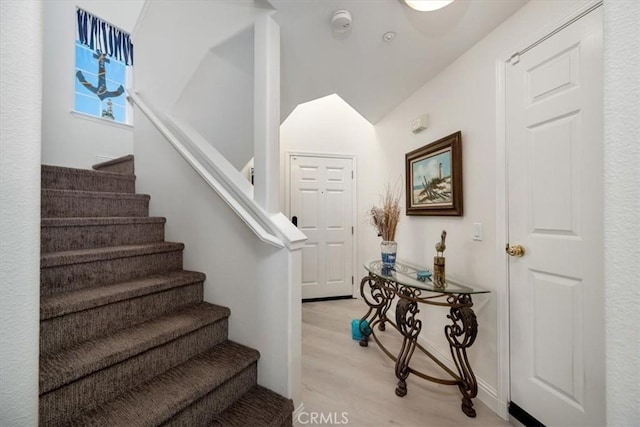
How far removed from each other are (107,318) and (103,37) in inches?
157

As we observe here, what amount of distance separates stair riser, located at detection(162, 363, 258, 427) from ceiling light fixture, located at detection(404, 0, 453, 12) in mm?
2303

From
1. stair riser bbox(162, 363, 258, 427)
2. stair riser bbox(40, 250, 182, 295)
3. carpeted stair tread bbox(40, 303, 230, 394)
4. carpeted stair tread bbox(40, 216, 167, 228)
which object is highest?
carpeted stair tread bbox(40, 216, 167, 228)

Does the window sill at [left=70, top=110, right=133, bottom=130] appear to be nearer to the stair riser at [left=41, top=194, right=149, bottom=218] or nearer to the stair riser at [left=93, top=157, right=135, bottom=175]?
the stair riser at [left=93, top=157, right=135, bottom=175]

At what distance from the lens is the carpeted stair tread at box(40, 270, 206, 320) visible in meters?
1.08

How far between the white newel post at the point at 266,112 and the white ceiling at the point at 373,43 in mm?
167

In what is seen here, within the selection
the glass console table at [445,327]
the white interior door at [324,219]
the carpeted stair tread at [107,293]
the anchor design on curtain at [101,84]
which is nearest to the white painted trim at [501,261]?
the glass console table at [445,327]

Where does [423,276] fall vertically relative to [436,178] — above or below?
below

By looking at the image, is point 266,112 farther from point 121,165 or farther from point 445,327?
point 121,165

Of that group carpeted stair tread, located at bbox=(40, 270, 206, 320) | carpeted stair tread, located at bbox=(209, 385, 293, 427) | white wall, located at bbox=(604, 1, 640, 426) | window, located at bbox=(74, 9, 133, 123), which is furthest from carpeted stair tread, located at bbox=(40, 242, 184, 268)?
window, located at bbox=(74, 9, 133, 123)

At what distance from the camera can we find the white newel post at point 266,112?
1.50 m

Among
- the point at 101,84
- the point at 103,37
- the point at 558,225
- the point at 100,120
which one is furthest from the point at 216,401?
the point at 103,37

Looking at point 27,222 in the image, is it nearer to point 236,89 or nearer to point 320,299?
point 236,89

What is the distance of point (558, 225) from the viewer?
1.25m

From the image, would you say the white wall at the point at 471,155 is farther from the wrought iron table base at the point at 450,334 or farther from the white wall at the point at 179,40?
the white wall at the point at 179,40
